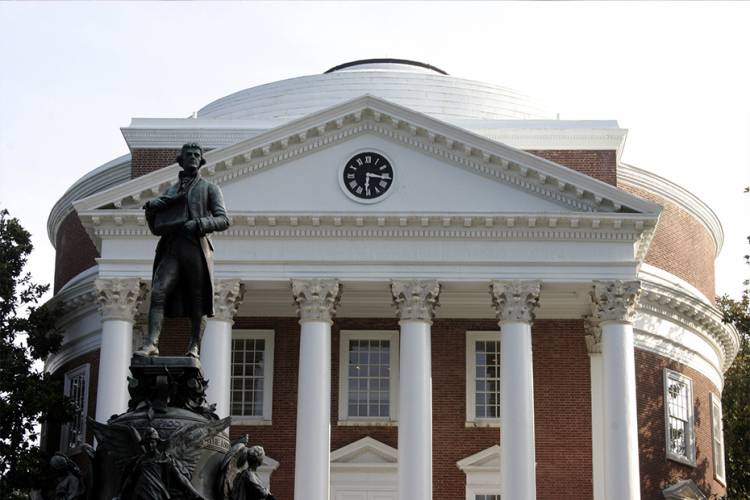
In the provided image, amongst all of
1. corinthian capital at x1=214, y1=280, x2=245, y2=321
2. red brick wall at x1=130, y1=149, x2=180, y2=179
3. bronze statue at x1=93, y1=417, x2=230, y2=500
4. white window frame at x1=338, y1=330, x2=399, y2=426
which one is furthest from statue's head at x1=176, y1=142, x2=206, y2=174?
red brick wall at x1=130, y1=149, x2=180, y2=179

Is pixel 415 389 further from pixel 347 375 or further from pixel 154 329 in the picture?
pixel 154 329

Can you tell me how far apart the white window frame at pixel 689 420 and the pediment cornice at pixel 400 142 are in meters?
8.93

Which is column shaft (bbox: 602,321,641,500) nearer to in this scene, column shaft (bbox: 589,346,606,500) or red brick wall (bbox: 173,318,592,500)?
column shaft (bbox: 589,346,606,500)

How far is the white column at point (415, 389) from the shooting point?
37438mm

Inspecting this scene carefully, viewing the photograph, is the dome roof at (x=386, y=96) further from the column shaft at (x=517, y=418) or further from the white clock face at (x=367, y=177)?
the column shaft at (x=517, y=418)

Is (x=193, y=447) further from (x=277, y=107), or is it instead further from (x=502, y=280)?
(x=277, y=107)

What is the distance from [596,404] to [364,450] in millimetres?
6691

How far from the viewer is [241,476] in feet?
41.7

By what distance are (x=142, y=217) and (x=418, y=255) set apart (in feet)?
23.9

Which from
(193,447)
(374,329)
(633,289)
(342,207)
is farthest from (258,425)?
(193,447)

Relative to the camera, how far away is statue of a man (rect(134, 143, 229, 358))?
1350 cm

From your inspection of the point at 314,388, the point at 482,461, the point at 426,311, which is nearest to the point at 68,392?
the point at 314,388

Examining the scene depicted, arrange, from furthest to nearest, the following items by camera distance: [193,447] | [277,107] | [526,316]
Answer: [277,107] → [526,316] → [193,447]

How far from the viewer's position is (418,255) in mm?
39938
